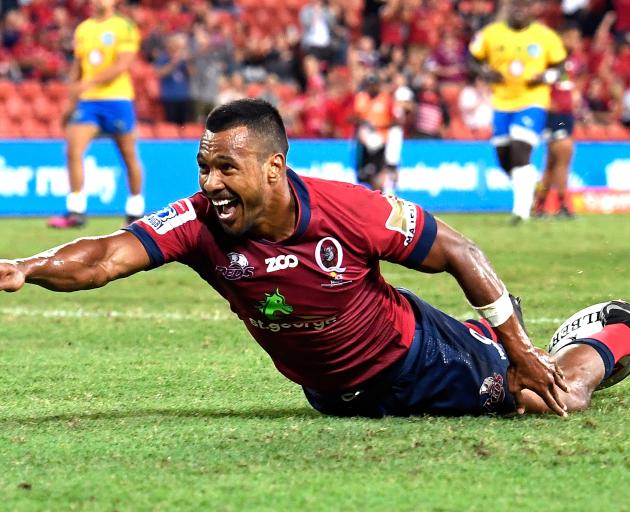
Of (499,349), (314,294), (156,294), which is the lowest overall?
(156,294)

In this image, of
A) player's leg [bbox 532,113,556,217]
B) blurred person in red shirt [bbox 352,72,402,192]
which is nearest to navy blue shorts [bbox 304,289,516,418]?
player's leg [bbox 532,113,556,217]

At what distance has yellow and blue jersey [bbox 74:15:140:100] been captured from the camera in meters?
13.6

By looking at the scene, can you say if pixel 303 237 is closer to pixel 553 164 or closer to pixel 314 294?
pixel 314 294

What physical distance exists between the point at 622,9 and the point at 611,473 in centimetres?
2037

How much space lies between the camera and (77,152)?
528 inches

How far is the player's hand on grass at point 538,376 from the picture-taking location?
4551mm

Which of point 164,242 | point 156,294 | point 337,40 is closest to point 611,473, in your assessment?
point 164,242

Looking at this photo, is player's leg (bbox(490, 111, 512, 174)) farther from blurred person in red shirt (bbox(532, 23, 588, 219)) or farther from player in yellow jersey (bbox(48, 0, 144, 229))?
player in yellow jersey (bbox(48, 0, 144, 229))

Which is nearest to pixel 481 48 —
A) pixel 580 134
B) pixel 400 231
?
pixel 580 134

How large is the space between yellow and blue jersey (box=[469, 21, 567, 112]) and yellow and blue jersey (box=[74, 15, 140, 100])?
13.0 ft


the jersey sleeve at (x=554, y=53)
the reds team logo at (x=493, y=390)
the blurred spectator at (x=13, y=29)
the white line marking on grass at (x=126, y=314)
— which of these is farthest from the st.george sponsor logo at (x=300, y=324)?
the blurred spectator at (x=13, y=29)

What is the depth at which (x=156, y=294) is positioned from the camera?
930 centimetres

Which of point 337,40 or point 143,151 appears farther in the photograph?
point 337,40

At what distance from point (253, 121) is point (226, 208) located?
0.30 meters
